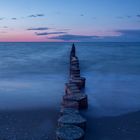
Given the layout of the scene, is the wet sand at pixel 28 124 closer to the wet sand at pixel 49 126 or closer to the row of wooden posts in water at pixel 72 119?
the wet sand at pixel 49 126

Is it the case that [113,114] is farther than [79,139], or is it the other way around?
[113,114]

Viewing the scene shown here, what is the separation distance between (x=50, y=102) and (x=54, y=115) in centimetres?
142

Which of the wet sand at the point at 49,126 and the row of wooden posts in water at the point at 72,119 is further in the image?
the wet sand at the point at 49,126

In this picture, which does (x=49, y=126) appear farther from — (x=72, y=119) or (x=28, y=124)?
(x=72, y=119)

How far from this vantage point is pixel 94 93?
36.4 feet

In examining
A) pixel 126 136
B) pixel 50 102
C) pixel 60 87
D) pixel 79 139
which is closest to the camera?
pixel 79 139

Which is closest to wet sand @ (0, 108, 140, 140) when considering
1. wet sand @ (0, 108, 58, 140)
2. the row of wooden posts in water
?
wet sand @ (0, 108, 58, 140)

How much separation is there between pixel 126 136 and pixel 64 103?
6.39ft

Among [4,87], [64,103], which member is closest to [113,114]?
[64,103]

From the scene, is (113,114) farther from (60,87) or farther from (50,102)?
(60,87)

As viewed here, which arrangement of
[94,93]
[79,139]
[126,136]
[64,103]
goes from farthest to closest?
[94,93]
[64,103]
[126,136]
[79,139]

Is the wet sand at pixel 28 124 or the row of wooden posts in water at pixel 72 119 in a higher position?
the row of wooden posts in water at pixel 72 119

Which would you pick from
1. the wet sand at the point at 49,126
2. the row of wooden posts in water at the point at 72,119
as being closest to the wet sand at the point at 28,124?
the wet sand at the point at 49,126

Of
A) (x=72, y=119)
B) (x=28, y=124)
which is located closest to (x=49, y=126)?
(x=28, y=124)
